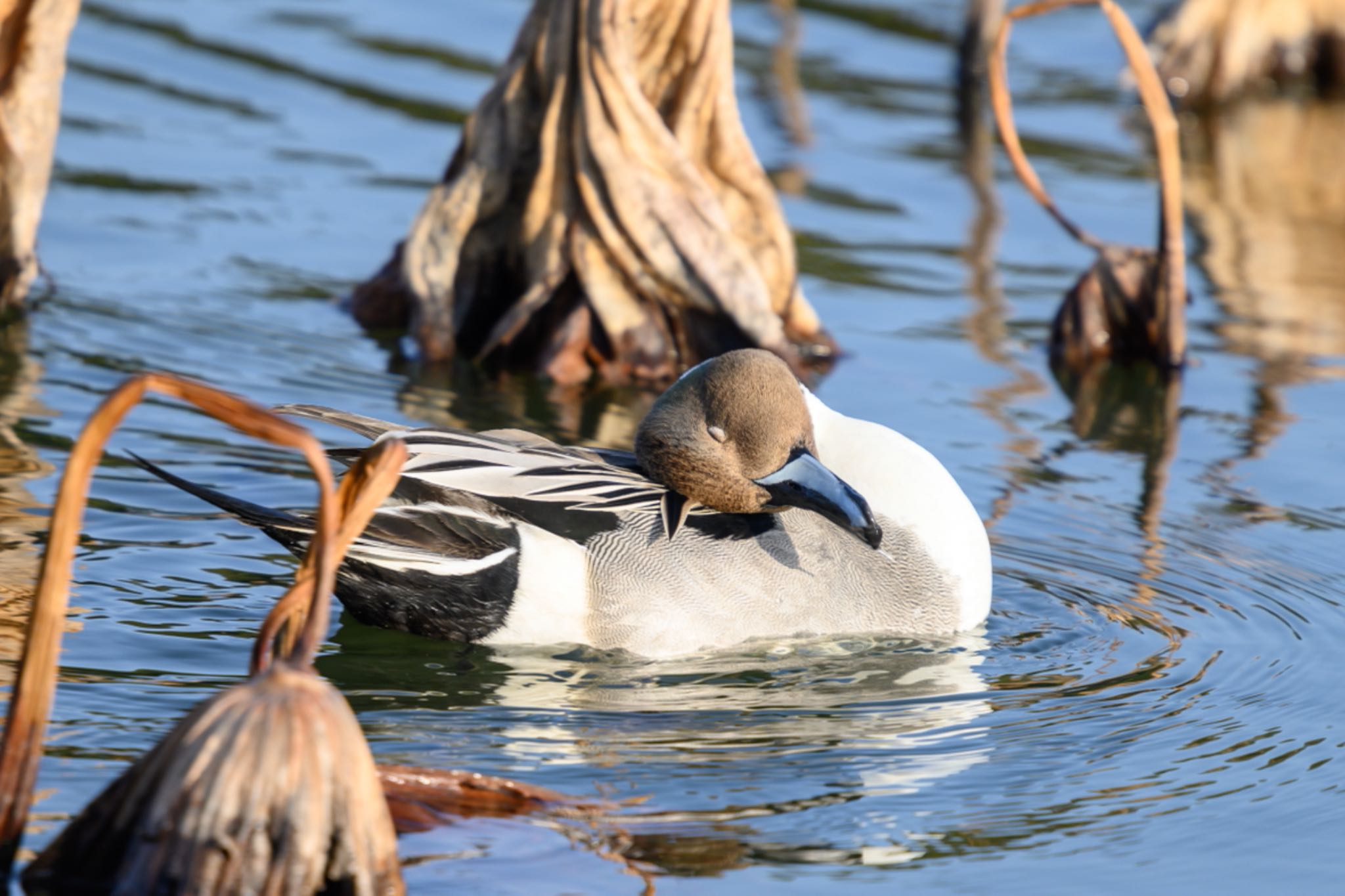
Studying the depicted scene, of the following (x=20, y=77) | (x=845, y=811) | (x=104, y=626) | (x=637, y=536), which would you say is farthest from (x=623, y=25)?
(x=845, y=811)

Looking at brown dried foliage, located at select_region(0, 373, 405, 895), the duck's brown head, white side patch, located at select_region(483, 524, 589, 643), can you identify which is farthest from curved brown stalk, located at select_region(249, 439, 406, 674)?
the duck's brown head

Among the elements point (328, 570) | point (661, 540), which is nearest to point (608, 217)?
point (661, 540)

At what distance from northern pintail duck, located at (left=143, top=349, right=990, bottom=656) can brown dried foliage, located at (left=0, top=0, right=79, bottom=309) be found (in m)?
2.77

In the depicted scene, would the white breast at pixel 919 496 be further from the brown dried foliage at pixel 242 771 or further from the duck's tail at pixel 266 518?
the brown dried foliage at pixel 242 771

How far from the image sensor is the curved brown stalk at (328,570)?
3.36 m

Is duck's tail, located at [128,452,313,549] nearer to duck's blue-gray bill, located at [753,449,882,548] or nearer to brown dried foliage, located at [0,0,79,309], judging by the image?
duck's blue-gray bill, located at [753,449,882,548]

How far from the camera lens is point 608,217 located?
7562mm

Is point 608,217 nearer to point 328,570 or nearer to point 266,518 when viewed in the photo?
point 266,518

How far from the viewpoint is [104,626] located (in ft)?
16.5

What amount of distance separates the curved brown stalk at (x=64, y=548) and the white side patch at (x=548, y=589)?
5.38 feet

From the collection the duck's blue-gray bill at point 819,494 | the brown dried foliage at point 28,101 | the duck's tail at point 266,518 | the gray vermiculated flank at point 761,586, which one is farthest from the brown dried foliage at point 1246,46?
the duck's tail at point 266,518

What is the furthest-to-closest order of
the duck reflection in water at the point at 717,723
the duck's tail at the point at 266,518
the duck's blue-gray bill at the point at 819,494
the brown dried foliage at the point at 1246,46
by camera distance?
the brown dried foliage at the point at 1246,46 → the duck's blue-gray bill at the point at 819,494 → the duck's tail at the point at 266,518 → the duck reflection in water at the point at 717,723

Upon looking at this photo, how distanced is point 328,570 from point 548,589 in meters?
1.73

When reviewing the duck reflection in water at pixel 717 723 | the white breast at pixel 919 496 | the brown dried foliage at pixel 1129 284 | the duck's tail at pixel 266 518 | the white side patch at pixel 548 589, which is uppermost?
the brown dried foliage at pixel 1129 284
